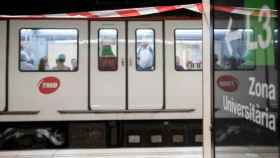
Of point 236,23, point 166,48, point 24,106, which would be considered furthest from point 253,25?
point 24,106

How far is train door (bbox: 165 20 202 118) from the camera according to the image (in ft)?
19.3

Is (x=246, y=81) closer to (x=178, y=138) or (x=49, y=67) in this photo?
(x=178, y=138)

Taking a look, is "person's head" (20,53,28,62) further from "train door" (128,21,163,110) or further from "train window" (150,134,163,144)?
"train window" (150,134,163,144)

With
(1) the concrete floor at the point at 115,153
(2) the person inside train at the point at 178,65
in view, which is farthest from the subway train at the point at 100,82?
(1) the concrete floor at the point at 115,153

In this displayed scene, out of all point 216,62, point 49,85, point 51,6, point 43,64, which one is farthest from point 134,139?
point 216,62

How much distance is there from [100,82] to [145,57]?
2.18 ft

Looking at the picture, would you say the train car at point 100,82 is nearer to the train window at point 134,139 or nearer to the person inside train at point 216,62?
the train window at point 134,139

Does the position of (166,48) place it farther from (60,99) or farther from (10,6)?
(10,6)

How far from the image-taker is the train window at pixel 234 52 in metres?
1.83

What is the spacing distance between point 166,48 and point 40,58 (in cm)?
162

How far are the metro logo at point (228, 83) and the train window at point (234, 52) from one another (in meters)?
0.05

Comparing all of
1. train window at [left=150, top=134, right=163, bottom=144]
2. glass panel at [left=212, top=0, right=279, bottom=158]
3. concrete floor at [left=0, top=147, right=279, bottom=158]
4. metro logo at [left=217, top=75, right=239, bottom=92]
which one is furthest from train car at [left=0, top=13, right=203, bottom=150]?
metro logo at [left=217, top=75, right=239, bottom=92]

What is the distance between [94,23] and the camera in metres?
5.88

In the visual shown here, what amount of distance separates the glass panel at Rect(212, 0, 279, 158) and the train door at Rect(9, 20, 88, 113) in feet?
11.3
